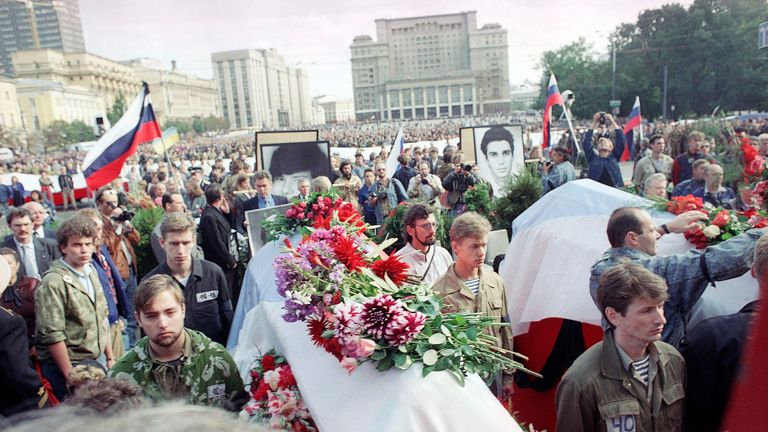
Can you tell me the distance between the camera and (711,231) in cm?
312

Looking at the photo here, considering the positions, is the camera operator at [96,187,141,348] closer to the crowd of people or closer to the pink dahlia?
the crowd of people

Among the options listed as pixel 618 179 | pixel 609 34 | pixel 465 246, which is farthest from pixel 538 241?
pixel 609 34

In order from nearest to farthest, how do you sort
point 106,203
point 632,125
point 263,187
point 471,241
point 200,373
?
point 200,373, point 471,241, point 106,203, point 263,187, point 632,125

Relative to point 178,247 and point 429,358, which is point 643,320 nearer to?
point 429,358

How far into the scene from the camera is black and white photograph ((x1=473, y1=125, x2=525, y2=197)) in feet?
33.7

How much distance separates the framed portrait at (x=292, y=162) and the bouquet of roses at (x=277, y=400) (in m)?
6.67

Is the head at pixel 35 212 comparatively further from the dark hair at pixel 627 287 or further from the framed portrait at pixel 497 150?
the framed portrait at pixel 497 150

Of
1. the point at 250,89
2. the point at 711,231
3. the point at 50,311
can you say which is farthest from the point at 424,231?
the point at 250,89

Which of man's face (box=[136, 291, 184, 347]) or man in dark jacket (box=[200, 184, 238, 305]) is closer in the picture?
man's face (box=[136, 291, 184, 347])

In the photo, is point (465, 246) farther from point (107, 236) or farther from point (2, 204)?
point (2, 204)

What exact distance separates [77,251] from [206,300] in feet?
2.77

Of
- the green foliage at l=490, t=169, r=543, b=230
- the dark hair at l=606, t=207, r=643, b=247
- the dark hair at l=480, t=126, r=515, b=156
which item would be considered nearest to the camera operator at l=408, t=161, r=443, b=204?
the green foliage at l=490, t=169, r=543, b=230

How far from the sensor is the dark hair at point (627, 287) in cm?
222

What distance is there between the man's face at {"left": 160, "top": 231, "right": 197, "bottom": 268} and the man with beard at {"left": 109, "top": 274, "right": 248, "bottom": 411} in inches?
48.1
